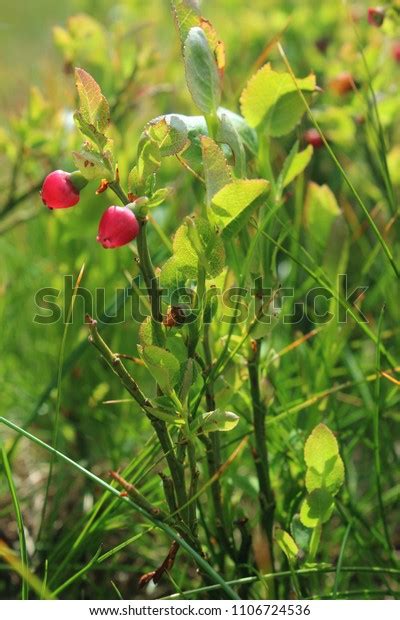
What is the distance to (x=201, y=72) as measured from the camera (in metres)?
0.54

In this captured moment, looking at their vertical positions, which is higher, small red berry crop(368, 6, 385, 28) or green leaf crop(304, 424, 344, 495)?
small red berry crop(368, 6, 385, 28)

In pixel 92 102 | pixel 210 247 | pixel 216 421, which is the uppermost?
pixel 92 102

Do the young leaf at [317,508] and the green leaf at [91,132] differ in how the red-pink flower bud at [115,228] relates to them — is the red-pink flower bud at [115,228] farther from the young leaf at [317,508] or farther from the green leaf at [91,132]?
the young leaf at [317,508]

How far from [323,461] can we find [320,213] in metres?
0.29

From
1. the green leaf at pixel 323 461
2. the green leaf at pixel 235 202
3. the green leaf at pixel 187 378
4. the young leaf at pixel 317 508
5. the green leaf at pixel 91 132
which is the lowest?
the young leaf at pixel 317 508

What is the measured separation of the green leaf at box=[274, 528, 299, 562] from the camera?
0.59 metres

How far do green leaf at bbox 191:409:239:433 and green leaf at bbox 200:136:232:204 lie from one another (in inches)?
5.8

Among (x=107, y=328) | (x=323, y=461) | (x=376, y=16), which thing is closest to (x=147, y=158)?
(x=323, y=461)

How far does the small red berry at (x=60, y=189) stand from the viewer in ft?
1.62

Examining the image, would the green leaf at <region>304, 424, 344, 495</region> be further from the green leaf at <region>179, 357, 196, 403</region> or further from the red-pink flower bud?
the red-pink flower bud

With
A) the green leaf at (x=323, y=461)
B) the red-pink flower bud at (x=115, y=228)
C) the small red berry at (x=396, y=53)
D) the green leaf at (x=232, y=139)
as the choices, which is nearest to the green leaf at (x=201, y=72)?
the green leaf at (x=232, y=139)

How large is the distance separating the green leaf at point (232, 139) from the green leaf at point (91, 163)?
10cm

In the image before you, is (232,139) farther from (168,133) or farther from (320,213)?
(320,213)

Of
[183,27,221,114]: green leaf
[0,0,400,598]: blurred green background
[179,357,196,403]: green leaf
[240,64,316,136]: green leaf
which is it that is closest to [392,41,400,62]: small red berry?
[0,0,400,598]: blurred green background
